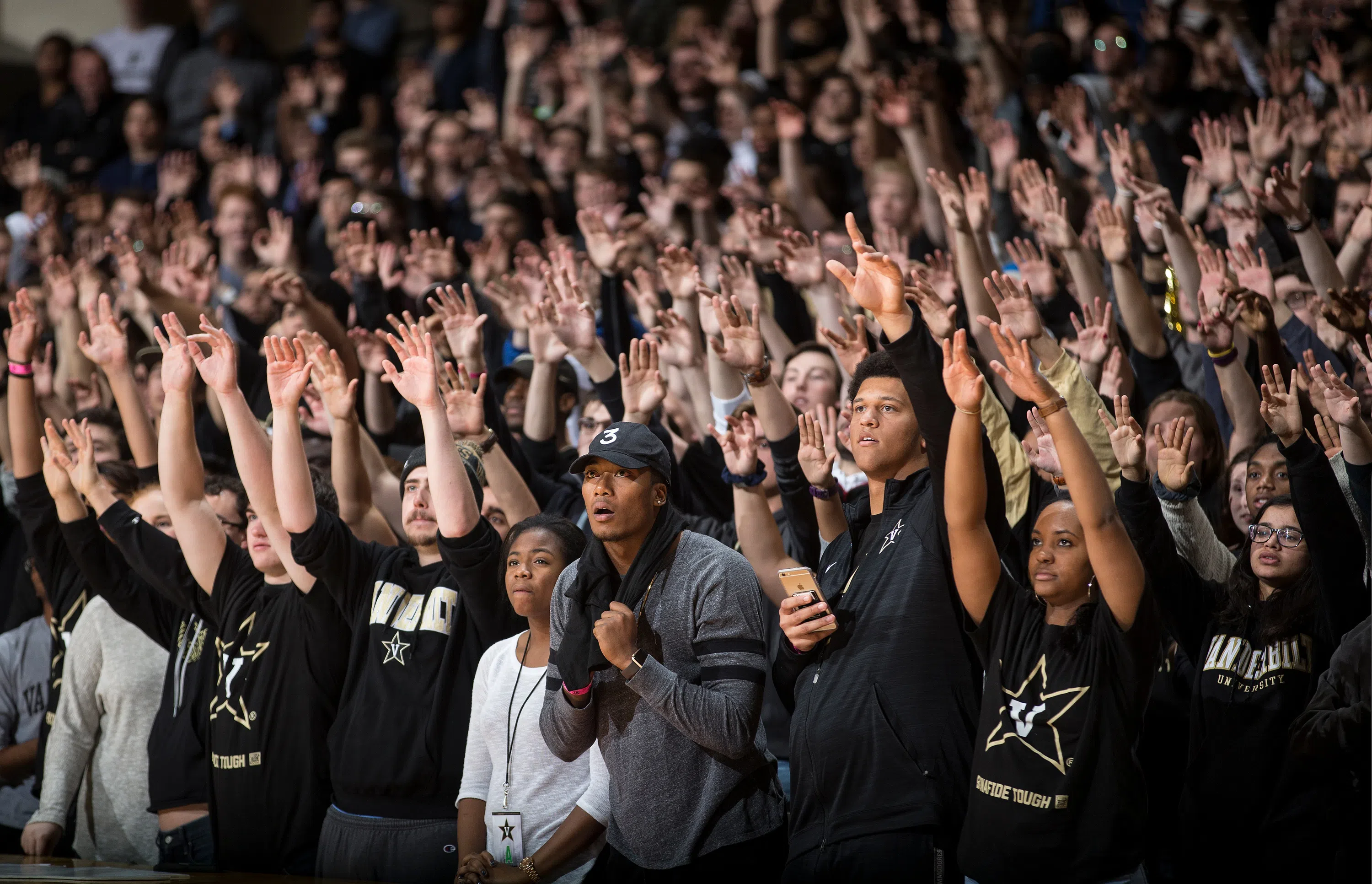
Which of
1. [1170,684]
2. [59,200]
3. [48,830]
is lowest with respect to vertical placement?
[48,830]

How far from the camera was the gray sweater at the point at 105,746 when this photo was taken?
4.18m

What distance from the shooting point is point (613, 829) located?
3.07m

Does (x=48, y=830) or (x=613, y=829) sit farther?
(x=48, y=830)

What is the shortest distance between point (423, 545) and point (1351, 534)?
2172 millimetres

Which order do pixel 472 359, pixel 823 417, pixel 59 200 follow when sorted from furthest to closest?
pixel 59 200 < pixel 472 359 < pixel 823 417

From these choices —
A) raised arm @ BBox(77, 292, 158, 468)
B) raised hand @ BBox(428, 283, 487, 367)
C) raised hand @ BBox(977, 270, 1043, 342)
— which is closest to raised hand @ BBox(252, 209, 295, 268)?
raised hand @ BBox(428, 283, 487, 367)

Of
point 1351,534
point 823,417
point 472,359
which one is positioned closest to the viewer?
point 1351,534

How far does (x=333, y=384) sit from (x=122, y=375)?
91cm

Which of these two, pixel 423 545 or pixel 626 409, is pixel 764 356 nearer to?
pixel 626 409

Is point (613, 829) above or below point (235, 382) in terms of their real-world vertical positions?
below

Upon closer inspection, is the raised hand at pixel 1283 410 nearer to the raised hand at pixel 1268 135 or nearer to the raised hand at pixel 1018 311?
the raised hand at pixel 1018 311

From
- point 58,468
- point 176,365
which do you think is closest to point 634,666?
point 176,365

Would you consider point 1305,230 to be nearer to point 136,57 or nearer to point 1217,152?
point 1217,152

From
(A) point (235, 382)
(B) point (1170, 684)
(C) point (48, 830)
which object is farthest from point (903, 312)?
(C) point (48, 830)
